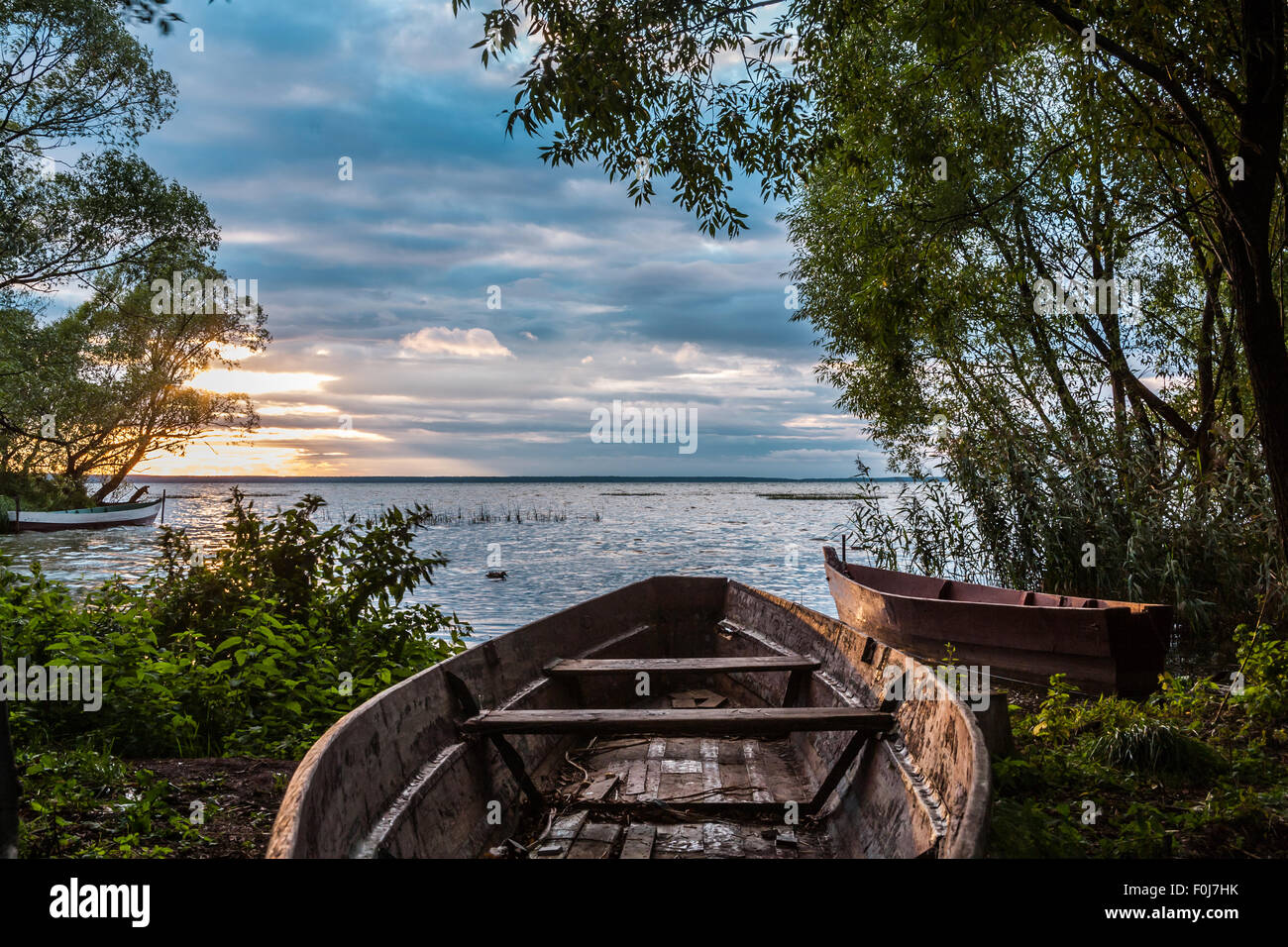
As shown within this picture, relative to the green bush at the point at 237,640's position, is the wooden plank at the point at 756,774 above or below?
below

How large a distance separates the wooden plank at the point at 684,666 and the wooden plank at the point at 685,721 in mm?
1379

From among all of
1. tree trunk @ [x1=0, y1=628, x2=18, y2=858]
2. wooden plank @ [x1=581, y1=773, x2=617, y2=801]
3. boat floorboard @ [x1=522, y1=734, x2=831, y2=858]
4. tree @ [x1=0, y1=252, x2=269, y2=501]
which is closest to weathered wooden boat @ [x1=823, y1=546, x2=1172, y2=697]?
boat floorboard @ [x1=522, y1=734, x2=831, y2=858]

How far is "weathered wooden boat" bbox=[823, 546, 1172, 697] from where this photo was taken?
24.0ft

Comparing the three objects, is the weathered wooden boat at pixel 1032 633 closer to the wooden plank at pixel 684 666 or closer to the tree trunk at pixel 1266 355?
the tree trunk at pixel 1266 355

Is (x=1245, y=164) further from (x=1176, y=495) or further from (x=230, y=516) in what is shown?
(x=230, y=516)

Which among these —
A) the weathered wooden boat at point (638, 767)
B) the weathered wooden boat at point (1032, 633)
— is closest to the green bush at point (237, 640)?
the weathered wooden boat at point (638, 767)

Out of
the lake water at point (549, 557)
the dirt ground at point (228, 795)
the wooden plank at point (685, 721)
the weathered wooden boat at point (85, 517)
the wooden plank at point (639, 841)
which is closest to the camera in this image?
the wooden plank at point (639, 841)

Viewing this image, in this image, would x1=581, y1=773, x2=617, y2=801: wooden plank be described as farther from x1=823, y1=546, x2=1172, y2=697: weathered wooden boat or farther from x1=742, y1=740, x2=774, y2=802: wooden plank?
x1=823, y1=546, x2=1172, y2=697: weathered wooden boat

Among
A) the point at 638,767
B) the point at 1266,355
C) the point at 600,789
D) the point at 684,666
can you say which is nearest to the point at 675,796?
the point at 600,789

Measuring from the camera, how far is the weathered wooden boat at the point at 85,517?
99.8 ft

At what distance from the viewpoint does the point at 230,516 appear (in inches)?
304
